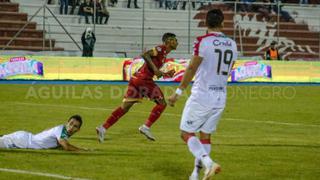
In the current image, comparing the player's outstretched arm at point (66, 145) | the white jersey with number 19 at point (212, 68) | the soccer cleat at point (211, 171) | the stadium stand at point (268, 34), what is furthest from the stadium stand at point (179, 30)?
the soccer cleat at point (211, 171)

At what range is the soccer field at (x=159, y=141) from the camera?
1053cm

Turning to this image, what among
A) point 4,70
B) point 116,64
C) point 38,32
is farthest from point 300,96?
point 38,32

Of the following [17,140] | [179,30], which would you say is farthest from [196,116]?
[179,30]

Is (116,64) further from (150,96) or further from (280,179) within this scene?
(280,179)

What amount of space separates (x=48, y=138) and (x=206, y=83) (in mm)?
3608

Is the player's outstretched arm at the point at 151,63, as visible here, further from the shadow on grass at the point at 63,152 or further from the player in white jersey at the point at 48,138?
the player in white jersey at the point at 48,138

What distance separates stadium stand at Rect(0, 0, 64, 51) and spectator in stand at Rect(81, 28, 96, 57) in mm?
2376

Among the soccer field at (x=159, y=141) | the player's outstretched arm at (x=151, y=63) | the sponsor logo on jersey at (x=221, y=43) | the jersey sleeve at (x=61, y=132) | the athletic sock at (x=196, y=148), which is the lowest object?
the soccer field at (x=159, y=141)

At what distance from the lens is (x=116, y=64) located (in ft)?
115

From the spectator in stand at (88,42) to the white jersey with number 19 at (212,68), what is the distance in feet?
90.5

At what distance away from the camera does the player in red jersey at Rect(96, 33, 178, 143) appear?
14.8 m

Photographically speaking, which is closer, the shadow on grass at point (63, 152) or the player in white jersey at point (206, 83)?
the player in white jersey at point (206, 83)

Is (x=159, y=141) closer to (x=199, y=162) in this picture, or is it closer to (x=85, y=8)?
(x=199, y=162)

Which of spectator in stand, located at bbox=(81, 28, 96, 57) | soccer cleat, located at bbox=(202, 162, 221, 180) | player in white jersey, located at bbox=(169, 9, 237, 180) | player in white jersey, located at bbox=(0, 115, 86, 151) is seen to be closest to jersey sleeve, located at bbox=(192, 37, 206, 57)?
player in white jersey, located at bbox=(169, 9, 237, 180)
